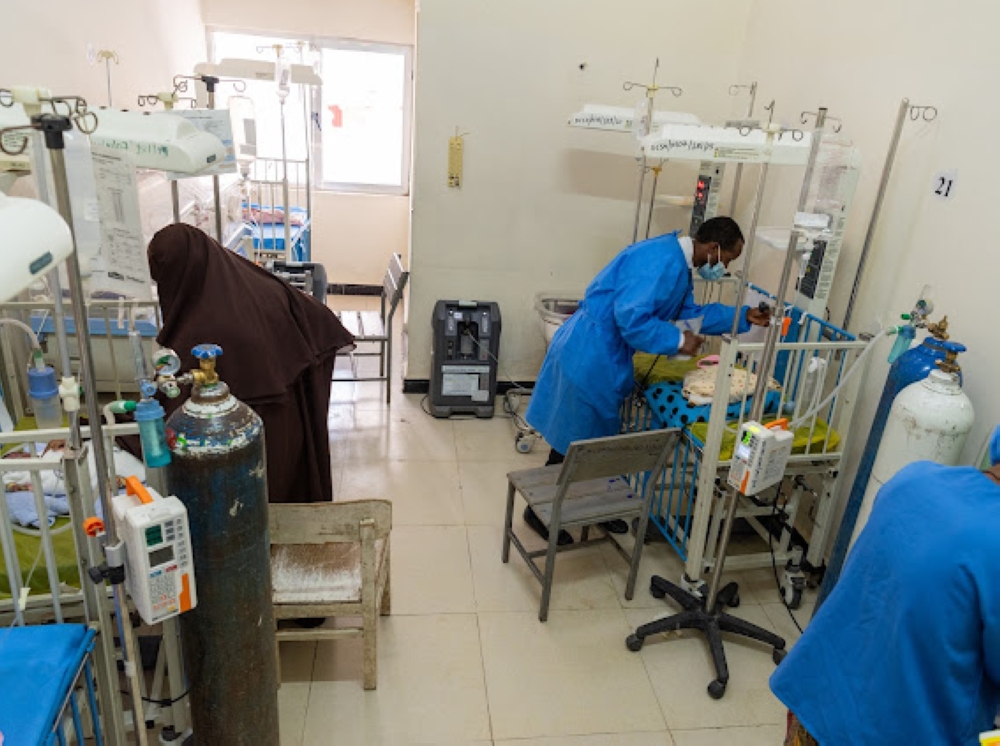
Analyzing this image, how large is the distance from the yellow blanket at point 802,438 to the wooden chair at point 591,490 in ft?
0.53

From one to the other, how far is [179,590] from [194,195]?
3.56m

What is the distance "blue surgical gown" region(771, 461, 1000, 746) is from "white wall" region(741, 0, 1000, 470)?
1.22m

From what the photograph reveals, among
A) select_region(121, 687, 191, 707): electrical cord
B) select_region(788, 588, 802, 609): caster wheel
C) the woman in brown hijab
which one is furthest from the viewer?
select_region(788, 588, 802, 609): caster wheel

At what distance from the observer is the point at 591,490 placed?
274 cm

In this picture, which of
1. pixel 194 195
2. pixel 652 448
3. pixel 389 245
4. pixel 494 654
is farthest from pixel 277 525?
pixel 389 245

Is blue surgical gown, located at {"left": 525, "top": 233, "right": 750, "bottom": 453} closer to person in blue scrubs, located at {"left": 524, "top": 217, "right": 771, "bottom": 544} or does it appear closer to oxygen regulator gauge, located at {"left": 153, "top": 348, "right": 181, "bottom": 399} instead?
person in blue scrubs, located at {"left": 524, "top": 217, "right": 771, "bottom": 544}

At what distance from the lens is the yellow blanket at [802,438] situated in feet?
8.39

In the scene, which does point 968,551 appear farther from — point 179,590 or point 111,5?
point 111,5

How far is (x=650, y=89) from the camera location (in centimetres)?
323

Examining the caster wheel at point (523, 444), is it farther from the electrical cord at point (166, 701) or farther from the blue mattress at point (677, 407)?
the electrical cord at point (166, 701)

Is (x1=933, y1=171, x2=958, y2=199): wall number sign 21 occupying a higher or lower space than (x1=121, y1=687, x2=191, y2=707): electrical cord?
higher

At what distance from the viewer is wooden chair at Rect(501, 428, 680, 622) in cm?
238

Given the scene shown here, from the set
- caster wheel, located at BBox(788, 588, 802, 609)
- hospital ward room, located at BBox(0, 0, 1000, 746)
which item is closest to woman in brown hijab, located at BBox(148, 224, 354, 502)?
hospital ward room, located at BBox(0, 0, 1000, 746)

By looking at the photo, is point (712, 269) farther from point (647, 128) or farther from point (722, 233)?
point (647, 128)
